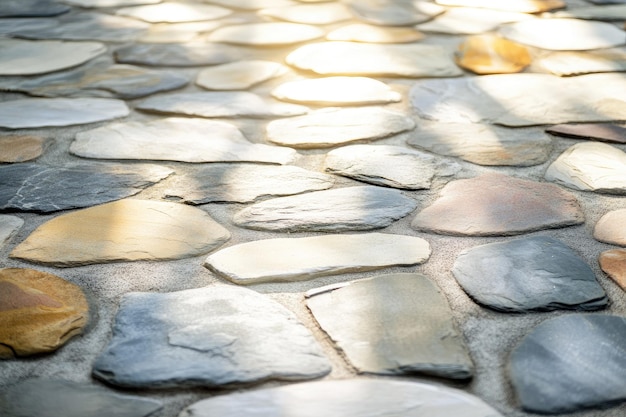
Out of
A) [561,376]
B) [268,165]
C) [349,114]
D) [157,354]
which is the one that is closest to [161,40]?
[349,114]

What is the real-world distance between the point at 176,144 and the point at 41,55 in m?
0.93

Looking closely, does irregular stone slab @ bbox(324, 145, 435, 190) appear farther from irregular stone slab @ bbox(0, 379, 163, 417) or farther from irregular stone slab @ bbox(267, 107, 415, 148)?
irregular stone slab @ bbox(0, 379, 163, 417)

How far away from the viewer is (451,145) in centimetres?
160

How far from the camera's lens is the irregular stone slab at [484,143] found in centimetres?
153

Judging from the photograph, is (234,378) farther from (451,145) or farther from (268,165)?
(451,145)

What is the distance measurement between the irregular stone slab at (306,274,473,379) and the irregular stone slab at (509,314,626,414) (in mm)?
76

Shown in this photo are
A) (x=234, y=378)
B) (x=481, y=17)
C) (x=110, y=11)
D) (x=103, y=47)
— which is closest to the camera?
(x=234, y=378)

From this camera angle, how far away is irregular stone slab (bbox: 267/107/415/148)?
163 centimetres

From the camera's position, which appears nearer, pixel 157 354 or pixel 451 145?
pixel 157 354

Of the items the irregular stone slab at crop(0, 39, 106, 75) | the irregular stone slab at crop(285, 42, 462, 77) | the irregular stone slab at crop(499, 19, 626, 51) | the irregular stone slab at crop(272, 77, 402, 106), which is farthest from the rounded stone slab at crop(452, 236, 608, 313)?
the irregular stone slab at crop(0, 39, 106, 75)

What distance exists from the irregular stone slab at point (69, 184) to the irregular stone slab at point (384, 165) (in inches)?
14.4

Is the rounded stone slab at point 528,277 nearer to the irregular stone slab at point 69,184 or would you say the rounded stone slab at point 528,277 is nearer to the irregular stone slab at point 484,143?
the irregular stone slab at point 484,143

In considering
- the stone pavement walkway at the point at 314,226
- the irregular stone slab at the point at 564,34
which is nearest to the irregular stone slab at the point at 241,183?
the stone pavement walkway at the point at 314,226

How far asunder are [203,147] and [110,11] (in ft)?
5.00
